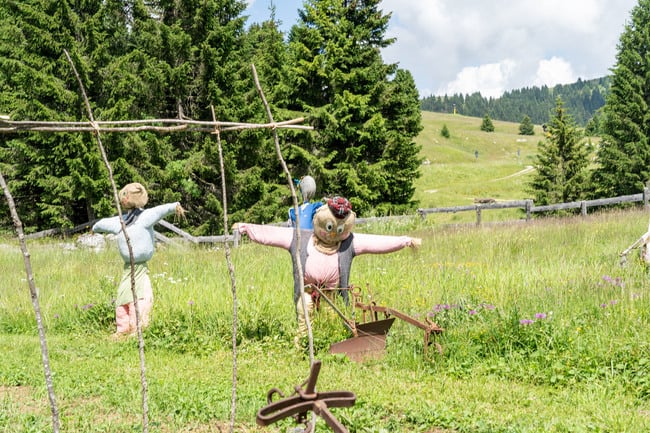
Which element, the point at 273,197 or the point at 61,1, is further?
the point at 273,197

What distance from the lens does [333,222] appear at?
5.38m

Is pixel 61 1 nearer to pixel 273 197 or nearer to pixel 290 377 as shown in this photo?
pixel 273 197

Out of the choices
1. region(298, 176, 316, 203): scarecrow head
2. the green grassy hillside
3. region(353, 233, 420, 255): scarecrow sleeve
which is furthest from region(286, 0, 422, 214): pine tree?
region(353, 233, 420, 255): scarecrow sleeve

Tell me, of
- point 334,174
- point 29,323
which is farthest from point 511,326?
point 334,174

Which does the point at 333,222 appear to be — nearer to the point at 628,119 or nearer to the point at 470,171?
the point at 628,119

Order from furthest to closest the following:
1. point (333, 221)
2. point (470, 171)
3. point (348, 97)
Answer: point (470, 171) < point (348, 97) < point (333, 221)

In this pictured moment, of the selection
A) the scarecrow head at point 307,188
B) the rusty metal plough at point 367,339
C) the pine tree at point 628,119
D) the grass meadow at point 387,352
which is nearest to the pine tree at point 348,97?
the pine tree at point 628,119

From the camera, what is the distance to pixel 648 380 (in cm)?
411

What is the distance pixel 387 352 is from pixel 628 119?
69.7ft

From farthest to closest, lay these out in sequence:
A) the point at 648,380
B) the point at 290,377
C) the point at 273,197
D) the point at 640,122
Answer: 1. the point at 640,122
2. the point at 273,197
3. the point at 290,377
4. the point at 648,380

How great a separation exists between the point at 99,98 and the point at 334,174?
767 centimetres

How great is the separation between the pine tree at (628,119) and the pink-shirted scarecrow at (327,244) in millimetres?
19678

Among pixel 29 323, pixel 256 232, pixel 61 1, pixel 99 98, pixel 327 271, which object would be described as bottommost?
pixel 29 323

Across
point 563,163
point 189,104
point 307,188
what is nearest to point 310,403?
point 307,188
